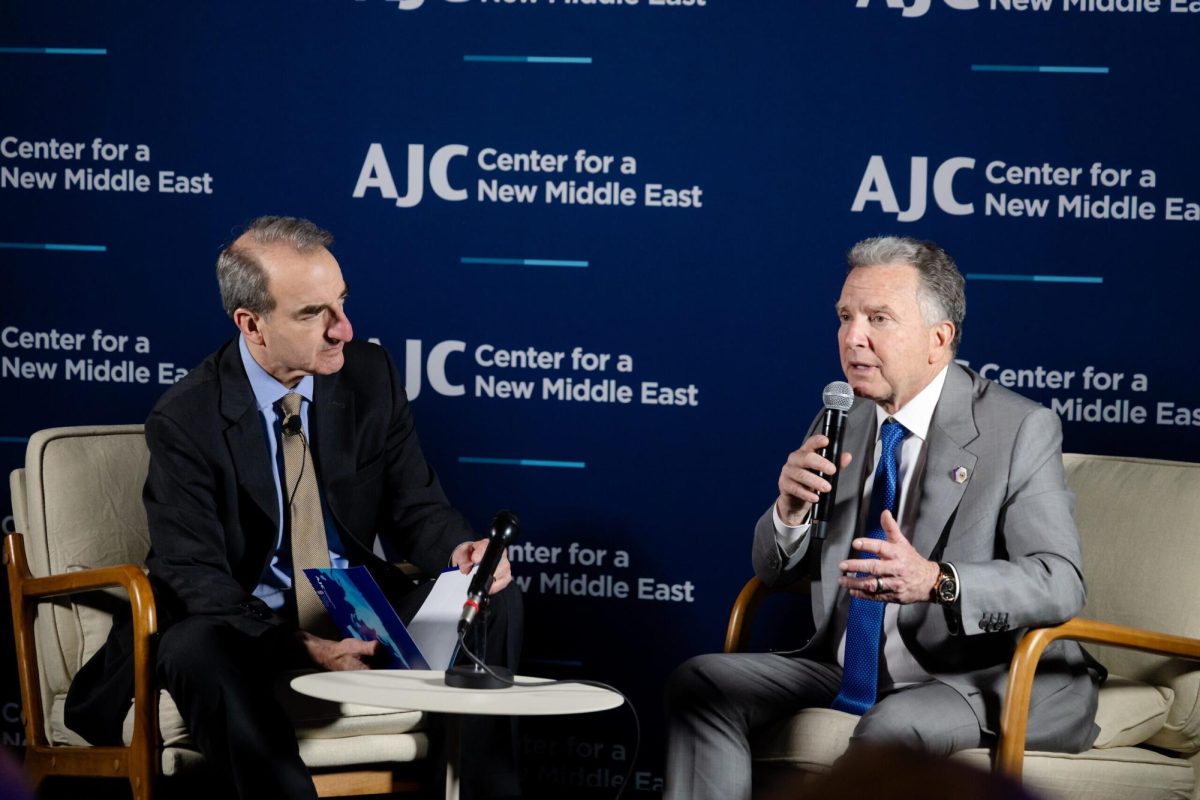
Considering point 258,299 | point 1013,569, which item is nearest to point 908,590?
point 1013,569

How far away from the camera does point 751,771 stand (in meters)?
2.82

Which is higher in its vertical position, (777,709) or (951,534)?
(951,534)

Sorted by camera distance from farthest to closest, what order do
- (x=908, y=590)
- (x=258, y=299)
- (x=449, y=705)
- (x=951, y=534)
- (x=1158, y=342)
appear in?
(x=1158, y=342) → (x=258, y=299) → (x=951, y=534) → (x=908, y=590) → (x=449, y=705)

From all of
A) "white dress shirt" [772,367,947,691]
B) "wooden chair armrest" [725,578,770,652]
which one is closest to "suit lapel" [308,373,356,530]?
"wooden chair armrest" [725,578,770,652]

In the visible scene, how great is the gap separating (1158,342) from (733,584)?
50.8 inches

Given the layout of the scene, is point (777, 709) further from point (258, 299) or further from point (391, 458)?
point (258, 299)

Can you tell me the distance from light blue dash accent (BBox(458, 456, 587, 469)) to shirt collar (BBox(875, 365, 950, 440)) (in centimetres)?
120

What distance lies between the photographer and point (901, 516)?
2908mm

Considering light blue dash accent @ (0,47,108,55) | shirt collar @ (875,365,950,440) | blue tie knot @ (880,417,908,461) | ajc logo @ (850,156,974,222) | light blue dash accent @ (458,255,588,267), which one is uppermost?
light blue dash accent @ (0,47,108,55)

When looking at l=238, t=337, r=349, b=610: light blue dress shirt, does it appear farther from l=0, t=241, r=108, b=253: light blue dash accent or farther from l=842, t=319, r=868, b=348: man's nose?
l=842, t=319, r=868, b=348: man's nose

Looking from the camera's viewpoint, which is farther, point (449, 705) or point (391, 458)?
point (391, 458)

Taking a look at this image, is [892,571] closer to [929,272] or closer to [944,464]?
[944,464]

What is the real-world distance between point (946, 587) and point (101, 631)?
1.88 meters

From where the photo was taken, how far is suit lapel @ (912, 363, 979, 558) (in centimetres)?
282
